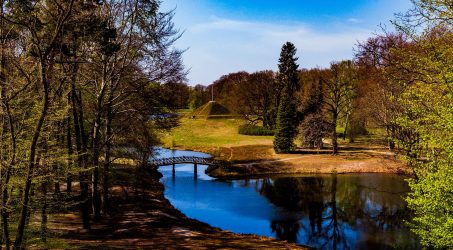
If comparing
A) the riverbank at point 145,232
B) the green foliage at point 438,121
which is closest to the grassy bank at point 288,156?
the riverbank at point 145,232

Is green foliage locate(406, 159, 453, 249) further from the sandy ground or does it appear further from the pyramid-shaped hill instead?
the pyramid-shaped hill

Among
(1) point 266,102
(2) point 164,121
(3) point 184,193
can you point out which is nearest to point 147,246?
(2) point 164,121

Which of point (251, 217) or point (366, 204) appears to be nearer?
point (251, 217)

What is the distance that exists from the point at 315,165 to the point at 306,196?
13.6 m

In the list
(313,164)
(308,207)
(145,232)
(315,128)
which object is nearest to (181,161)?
(313,164)

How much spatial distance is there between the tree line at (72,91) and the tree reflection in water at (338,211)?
13.0m

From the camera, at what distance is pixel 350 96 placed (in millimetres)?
63156

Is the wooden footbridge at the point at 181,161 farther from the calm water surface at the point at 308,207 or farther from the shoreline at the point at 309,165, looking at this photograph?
the calm water surface at the point at 308,207

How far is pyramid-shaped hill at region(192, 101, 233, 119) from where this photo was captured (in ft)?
321

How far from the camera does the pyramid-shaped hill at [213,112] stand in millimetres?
97988

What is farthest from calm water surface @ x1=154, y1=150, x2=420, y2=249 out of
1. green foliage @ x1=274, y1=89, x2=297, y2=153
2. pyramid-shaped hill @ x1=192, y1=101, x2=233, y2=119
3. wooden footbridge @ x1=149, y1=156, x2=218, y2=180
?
pyramid-shaped hill @ x1=192, y1=101, x2=233, y2=119

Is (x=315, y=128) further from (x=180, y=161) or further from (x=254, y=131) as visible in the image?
(x=254, y=131)

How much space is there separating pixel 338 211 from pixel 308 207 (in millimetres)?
2677

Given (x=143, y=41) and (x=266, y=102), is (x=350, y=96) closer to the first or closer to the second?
(x=266, y=102)
